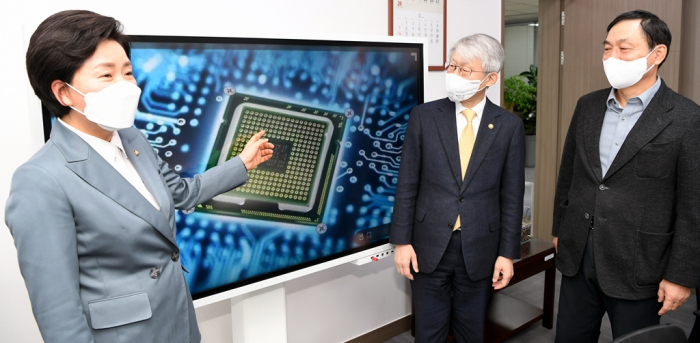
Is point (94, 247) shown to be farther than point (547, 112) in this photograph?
No

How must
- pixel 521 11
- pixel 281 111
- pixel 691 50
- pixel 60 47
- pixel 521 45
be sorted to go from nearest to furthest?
pixel 60 47
pixel 281 111
pixel 691 50
pixel 521 11
pixel 521 45

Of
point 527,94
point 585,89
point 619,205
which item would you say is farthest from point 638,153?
point 527,94

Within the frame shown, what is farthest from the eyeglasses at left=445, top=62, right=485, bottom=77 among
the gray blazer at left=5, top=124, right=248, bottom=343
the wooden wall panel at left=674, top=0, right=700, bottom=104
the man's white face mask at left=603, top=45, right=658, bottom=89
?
the wooden wall panel at left=674, top=0, right=700, bottom=104

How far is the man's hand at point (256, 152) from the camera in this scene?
1.49 m

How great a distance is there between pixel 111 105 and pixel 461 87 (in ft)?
3.77

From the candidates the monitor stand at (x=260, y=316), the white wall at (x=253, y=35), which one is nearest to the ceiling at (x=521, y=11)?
the white wall at (x=253, y=35)

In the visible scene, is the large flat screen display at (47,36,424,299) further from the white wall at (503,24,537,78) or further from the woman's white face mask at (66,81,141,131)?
the white wall at (503,24,537,78)

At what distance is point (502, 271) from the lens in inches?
71.0

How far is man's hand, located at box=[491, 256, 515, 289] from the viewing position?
1791 millimetres

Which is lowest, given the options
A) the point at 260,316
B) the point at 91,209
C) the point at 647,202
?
the point at 260,316

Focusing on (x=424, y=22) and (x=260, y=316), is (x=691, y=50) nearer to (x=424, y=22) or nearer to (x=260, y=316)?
(x=424, y=22)

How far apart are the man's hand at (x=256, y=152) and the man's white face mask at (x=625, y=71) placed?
1.17 metres

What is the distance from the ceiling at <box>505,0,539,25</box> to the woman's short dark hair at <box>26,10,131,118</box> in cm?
736

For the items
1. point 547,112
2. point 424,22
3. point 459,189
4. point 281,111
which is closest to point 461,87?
point 459,189
